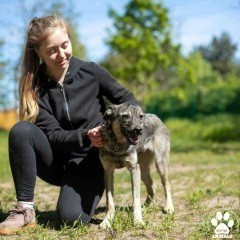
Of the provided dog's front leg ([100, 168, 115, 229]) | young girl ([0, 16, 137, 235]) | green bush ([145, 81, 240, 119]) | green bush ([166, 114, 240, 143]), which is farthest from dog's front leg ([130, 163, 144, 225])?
green bush ([145, 81, 240, 119])

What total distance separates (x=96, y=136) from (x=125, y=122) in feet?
1.01

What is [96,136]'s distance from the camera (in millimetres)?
3818

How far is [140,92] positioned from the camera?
1037 inches

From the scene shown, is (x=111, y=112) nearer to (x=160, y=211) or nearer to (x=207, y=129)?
(x=160, y=211)

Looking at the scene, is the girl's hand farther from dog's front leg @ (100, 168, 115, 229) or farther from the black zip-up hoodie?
dog's front leg @ (100, 168, 115, 229)

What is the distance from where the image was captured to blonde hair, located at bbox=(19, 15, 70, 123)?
409 cm

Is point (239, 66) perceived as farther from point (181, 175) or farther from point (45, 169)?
point (45, 169)

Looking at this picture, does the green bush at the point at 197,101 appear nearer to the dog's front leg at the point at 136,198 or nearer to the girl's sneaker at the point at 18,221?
the dog's front leg at the point at 136,198

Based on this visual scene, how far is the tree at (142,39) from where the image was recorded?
22.0 metres

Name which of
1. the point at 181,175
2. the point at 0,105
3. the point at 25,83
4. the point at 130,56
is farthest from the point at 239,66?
the point at 25,83

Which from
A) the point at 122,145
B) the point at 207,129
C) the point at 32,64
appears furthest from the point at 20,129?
the point at 207,129

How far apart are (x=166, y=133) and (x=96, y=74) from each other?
1134mm

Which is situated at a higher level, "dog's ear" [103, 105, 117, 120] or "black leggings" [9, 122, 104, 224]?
"dog's ear" [103, 105, 117, 120]

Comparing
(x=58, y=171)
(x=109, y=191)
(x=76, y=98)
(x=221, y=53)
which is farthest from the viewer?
(x=221, y=53)
